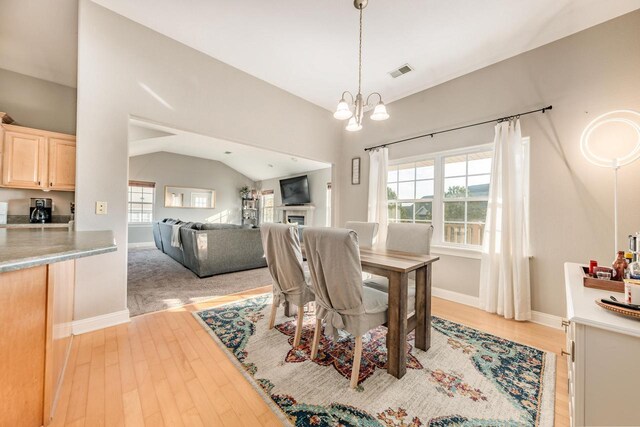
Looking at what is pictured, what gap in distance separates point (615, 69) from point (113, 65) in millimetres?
4639

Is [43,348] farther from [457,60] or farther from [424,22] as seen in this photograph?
[457,60]

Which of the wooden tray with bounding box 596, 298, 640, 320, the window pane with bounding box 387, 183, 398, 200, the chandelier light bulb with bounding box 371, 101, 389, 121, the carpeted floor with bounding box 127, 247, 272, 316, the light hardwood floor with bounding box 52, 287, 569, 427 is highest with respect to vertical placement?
the chandelier light bulb with bounding box 371, 101, 389, 121

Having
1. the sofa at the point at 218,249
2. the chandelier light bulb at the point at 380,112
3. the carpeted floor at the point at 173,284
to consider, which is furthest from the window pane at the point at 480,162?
the sofa at the point at 218,249

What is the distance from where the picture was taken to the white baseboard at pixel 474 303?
237 cm

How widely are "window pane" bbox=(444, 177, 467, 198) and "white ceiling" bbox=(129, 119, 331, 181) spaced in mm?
3055

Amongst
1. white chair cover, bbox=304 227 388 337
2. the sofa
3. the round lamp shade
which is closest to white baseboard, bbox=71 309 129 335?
the sofa

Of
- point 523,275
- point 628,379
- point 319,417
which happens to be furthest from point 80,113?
point 523,275

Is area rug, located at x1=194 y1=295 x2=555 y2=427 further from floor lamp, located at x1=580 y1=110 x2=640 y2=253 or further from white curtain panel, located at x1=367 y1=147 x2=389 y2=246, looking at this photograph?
white curtain panel, located at x1=367 y1=147 x2=389 y2=246

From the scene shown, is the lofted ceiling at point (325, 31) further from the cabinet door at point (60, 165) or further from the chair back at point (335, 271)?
the chair back at point (335, 271)

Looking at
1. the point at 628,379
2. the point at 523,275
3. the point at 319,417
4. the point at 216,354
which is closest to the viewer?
the point at 628,379

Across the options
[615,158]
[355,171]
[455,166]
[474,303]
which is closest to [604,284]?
[615,158]

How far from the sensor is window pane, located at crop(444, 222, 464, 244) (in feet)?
10.2

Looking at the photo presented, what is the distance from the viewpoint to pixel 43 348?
1137 mm

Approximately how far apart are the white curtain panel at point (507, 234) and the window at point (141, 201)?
8.39 m
